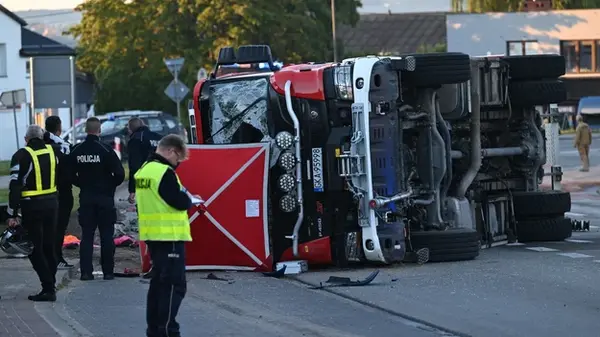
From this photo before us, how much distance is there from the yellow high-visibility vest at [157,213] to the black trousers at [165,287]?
65mm

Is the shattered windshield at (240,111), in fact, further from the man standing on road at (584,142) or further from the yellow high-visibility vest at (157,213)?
the man standing on road at (584,142)

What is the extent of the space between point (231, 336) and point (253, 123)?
509 centimetres

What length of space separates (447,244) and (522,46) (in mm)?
63380

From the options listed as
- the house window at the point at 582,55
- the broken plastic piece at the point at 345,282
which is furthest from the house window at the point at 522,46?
the broken plastic piece at the point at 345,282

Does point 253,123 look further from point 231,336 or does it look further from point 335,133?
point 231,336

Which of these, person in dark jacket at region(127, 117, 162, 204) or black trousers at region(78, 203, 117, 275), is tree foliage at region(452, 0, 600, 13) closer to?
person in dark jacket at region(127, 117, 162, 204)

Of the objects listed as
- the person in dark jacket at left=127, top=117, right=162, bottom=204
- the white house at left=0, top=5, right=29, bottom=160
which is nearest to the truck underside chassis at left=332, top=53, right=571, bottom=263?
the person in dark jacket at left=127, top=117, right=162, bottom=204

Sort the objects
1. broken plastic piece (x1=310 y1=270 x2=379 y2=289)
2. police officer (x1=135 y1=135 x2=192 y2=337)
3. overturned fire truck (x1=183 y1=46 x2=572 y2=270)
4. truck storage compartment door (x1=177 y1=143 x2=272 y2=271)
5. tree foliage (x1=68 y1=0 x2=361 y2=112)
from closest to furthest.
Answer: police officer (x1=135 y1=135 x2=192 y2=337)
broken plastic piece (x1=310 y1=270 x2=379 y2=289)
overturned fire truck (x1=183 y1=46 x2=572 y2=270)
truck storage compartment door (x1=177 y1=143 x2=272 y2=271)
tree foliage (x1=68 y1=0 x2=361 y2=112)

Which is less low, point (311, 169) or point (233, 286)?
point (311, 169)

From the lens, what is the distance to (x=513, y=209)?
1711cm

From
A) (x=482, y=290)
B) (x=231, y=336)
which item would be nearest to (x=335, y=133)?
(x=482, y=290)

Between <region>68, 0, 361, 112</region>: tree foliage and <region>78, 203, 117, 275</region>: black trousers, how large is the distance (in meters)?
45.3

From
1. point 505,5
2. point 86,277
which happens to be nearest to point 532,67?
point 86,277

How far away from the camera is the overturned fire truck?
47.1 ft
